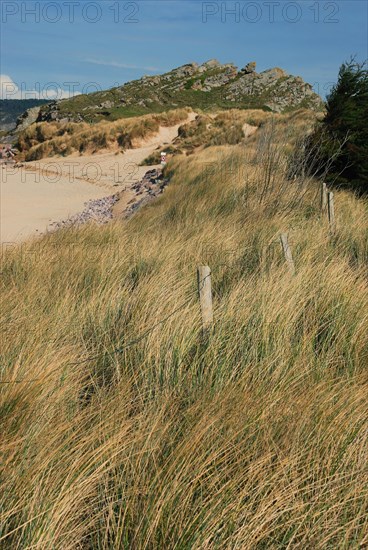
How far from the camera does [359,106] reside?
41.3 feet

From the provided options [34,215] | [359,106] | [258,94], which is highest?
[258,94]

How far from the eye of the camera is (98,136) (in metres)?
28.3

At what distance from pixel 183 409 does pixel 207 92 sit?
202 feet

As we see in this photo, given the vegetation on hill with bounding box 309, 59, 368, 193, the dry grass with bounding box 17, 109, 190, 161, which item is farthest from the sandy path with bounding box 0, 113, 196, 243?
the vegetation on hill with bounding box 309, 59, 368, 193

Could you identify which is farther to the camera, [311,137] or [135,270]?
[311,137]

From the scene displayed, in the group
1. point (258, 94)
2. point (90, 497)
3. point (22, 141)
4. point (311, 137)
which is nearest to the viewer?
point (90, 497)

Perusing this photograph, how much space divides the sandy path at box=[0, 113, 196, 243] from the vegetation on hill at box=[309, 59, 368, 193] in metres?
5.75

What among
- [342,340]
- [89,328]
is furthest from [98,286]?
[342,340]

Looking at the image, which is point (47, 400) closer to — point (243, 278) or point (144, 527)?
point (144, 527)

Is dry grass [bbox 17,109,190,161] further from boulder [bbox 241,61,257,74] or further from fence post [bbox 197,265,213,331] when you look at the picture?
boulder [bbox 241,61,257,74]

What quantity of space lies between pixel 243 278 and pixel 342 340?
1.25m

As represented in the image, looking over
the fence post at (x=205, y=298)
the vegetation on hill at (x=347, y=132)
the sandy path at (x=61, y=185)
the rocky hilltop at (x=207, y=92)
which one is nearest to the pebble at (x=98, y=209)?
the sandy path at (x=61, y=185)

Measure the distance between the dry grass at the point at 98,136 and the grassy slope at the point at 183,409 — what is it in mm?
23538

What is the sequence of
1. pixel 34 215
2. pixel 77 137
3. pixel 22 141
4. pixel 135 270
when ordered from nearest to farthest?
pixel 135 270, pixel 34 215, pixel 77 137, pixel 22 141
